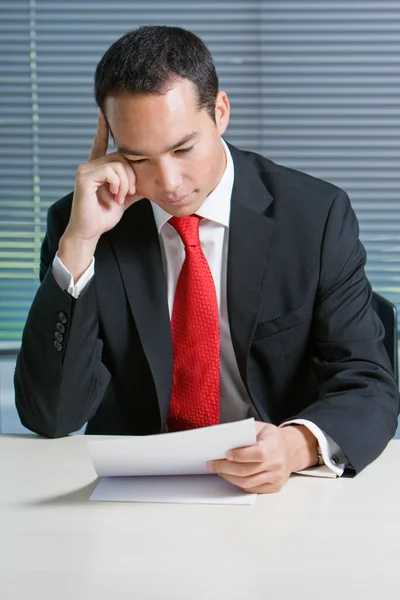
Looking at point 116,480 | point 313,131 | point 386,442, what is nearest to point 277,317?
point 386,442

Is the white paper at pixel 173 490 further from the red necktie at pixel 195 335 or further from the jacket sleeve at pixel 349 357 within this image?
the red necktie at pixel 195 335

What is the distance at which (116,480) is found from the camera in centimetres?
144

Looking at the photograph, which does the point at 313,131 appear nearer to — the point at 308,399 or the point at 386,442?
the point at 308,399

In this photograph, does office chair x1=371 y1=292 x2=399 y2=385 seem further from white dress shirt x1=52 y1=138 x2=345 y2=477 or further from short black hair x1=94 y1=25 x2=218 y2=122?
short black hair x1=94 y1=25 x2=218 y2=122

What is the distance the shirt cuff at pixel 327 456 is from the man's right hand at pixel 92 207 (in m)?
0.54

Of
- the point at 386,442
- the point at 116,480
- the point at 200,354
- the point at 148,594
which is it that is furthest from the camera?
the point at 200,354

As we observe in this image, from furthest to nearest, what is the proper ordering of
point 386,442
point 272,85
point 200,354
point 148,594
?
point 272,85
point 200,354
point 386,442
point 148,594

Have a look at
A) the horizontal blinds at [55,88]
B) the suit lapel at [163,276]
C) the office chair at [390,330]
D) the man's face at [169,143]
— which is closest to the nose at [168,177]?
the man's face at [169,143]

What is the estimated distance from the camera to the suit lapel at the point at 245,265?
180 centimetres

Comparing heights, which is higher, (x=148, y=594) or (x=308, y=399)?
(x=148, y=594)

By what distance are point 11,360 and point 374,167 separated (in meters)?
1.47

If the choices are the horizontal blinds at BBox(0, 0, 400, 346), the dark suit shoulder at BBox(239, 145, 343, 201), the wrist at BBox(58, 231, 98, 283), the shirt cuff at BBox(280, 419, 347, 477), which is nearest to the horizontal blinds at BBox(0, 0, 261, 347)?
the horizontal blinds at BBox(0, 0, 400, 346)

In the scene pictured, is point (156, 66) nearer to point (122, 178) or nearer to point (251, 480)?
point (122, 178)

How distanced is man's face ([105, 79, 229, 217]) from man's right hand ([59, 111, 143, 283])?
34 millimetres
